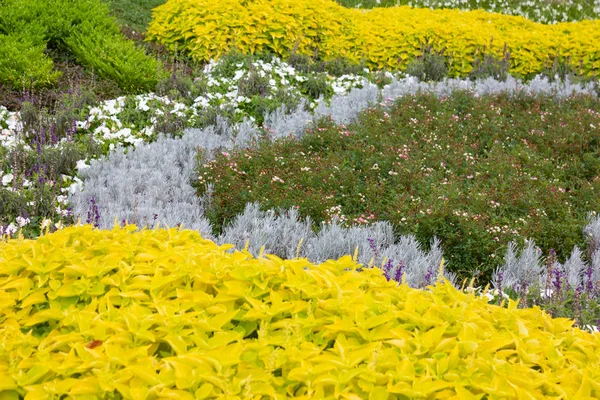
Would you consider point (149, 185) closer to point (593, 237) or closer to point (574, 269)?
point (574, 269)

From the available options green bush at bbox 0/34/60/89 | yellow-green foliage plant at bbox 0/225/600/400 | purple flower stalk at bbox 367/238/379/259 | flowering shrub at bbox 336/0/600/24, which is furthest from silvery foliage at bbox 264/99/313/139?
flowering shrub at bbox 336/0/600/24

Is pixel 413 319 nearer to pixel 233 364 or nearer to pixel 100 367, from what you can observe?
pixel 233 364

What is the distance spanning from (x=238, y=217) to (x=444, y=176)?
2.20 meters

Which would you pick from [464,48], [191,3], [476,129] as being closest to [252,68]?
[191,3]

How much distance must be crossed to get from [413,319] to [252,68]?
274 inches

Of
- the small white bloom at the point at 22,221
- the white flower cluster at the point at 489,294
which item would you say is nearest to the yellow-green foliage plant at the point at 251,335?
the white flower cluster at the point at 489,294

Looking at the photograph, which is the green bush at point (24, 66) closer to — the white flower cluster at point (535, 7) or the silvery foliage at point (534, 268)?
the silvery foliage at point (534, 268)

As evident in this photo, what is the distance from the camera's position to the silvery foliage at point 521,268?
162 inches

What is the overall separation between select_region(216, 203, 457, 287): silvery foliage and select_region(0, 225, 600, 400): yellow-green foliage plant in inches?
74.9

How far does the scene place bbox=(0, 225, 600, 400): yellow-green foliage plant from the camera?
1709 millimetres

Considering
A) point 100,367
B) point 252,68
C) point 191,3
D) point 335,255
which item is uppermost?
point 191,3

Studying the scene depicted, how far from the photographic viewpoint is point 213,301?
6.82ft

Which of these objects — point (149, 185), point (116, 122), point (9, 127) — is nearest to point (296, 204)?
point (149, 185)

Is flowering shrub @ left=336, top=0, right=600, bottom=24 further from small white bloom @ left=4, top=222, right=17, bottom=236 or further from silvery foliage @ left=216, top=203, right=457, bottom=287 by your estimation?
small white bloom @ left=4, top=222, right=17, bottom=236
